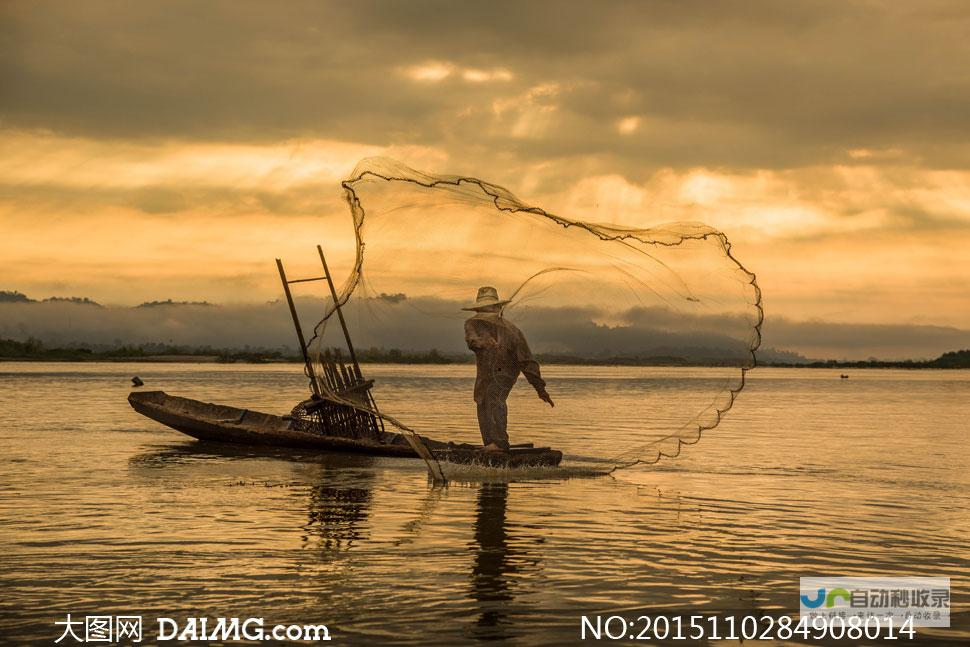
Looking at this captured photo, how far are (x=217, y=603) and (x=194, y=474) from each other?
463 inches

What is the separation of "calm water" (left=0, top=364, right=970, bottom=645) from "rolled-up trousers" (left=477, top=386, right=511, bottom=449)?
893mm

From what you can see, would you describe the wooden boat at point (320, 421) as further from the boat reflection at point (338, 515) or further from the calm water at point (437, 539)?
the boat reflection at point (338, 515)

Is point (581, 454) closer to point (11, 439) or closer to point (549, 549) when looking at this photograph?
point (549, 549)

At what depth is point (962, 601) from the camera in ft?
35.0

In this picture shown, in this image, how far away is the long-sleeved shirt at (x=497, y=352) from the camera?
18531 millimetres

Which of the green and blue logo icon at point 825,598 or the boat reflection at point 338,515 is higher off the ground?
the green and blue logo icon at point 825,598

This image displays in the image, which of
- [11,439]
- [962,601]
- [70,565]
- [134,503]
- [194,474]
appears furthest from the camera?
[11,439]

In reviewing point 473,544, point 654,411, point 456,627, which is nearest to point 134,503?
point 473,544
